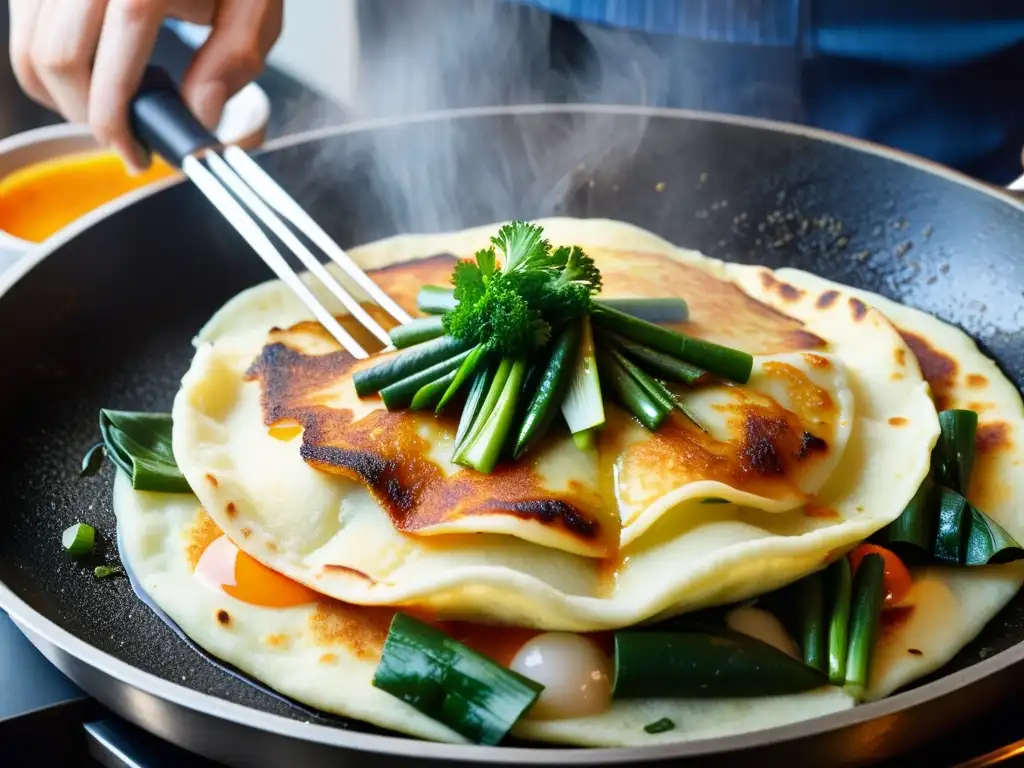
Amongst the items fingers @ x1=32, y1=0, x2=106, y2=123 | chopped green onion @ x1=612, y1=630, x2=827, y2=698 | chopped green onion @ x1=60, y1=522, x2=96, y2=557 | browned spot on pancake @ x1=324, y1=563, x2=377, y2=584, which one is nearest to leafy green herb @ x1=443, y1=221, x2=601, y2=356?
browned spot on pancake @ x1=324, y1=563, x2=377, y2=584

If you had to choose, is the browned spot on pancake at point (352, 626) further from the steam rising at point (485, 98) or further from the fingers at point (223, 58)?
the fingers at point (223, 58)

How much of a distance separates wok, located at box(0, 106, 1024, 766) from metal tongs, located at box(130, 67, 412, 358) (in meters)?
0.23

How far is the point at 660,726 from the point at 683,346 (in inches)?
29.3

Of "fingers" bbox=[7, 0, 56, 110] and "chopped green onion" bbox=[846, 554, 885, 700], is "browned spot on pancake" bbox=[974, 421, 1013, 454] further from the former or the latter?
"fingers" bbox=[7, 0, 56, 110]

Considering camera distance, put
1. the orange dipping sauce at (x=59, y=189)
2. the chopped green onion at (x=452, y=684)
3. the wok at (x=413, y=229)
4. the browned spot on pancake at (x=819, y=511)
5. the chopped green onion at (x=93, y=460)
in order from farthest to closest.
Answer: the orange dipping sauce at (x=59, y=189) → the chopped green onion at (x=93, y=460) → the browned spot on pancake at (x=819, y=511) → the chopped green onion at (x=452, y=684) → the wok at (x=413, y=229)

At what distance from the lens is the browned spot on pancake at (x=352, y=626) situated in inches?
69.4

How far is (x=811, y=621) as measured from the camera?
1.73m

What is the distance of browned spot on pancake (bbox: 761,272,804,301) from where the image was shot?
262 cm

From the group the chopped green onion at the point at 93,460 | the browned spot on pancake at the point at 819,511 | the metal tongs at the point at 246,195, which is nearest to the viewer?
the browned spot on pancake at the point at 819,511

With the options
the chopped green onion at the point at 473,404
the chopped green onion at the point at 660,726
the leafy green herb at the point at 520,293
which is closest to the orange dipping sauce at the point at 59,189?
the leafy green herb at the point at 520,293

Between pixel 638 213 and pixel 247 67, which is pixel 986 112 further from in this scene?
pixel 247 67

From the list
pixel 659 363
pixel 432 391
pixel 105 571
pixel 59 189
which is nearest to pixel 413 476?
pixel 432 391

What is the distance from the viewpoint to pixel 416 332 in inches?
82.2

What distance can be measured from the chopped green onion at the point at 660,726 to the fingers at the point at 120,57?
2096mm
